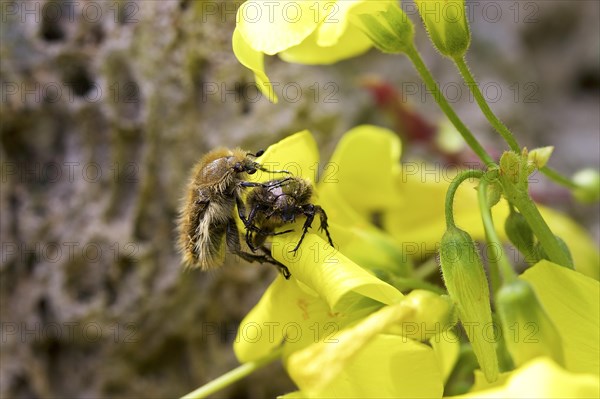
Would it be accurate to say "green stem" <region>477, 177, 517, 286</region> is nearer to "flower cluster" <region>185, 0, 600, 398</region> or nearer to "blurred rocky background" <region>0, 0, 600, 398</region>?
"flower cluster" <region>185, 0, 600, 398</region>

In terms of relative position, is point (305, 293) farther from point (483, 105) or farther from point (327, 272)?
point (483, 105)

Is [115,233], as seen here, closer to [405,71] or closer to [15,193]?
[15,193]

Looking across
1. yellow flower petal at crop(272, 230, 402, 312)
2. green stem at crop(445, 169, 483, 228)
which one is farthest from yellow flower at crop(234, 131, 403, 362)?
green stem at crop(445, 169, 483, 228)

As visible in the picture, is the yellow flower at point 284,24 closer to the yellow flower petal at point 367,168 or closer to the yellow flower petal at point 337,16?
the yellow flower petal at point 337,16

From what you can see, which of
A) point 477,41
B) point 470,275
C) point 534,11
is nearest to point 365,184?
point 470,275

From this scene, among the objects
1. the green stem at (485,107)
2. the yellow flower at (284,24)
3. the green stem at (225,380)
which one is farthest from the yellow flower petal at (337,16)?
the green stem at (225,380)
